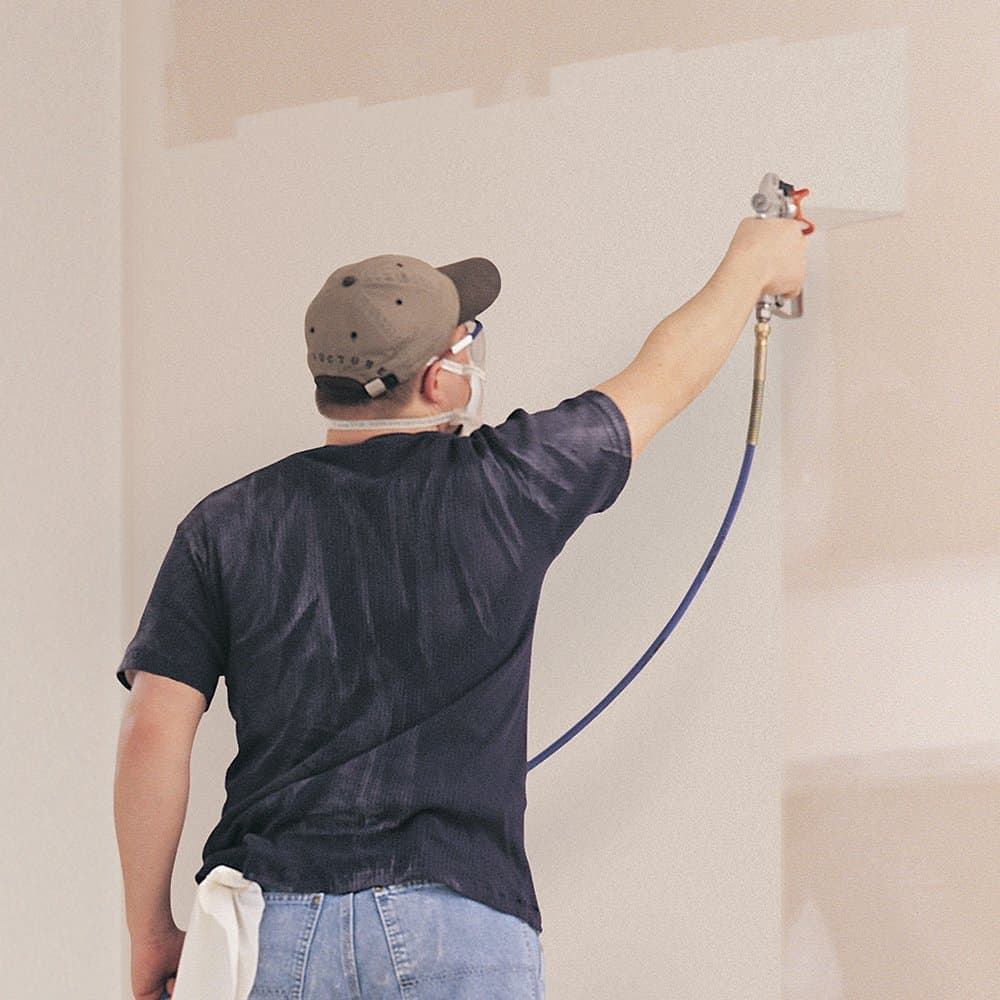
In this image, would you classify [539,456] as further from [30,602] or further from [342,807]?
[30,602]

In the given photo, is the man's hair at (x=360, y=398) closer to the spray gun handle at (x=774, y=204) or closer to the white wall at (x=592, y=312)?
the spray gun handle at (x=774, y=204)

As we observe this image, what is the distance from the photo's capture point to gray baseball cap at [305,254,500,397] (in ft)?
4.93

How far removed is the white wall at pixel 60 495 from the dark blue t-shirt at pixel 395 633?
113cm

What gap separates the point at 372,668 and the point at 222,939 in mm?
312

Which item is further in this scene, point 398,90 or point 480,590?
point 398,90

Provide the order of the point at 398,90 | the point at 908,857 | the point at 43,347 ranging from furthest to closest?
the point at 43,347 → the point at 398,90 → the point at 908,857

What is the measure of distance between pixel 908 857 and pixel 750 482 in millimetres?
560

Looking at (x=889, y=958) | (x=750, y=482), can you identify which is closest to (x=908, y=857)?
(x=889, y=958)

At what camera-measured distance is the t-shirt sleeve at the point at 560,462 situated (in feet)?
4.75

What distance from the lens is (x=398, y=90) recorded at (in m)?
2.35

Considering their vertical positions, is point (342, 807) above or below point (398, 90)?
below

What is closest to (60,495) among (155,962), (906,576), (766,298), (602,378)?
(602,378)

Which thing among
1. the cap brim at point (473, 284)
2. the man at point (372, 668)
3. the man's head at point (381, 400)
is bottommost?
the man at point (372, 668)

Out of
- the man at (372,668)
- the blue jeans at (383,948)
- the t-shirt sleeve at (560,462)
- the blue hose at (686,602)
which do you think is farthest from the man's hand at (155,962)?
the t-shirt sleeve at (560,462)
